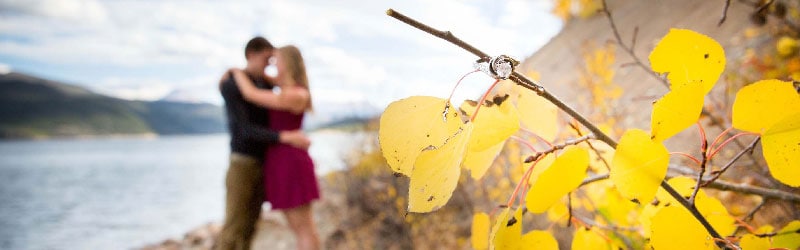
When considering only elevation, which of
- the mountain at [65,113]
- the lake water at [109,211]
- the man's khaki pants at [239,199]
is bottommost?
the mountain at [65,113]

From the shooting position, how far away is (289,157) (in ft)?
8.21

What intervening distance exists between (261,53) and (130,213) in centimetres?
1300

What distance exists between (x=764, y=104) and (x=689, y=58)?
70 mm

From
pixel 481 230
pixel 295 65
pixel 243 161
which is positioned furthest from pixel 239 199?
pixel 481 230

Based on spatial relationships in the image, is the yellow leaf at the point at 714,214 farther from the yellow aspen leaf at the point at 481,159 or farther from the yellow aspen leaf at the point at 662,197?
the yellow aspen leaf at the point at 481,159

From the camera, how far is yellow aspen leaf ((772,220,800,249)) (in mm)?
457

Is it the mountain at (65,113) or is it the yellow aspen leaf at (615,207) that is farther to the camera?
the mountain at (65,113)

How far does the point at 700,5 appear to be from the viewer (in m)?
6.62

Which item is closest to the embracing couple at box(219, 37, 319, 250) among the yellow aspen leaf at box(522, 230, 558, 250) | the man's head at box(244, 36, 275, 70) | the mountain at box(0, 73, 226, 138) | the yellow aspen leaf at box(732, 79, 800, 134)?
the man's head at box(244, 36, 275, 70)

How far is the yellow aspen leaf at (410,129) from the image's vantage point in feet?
1.14

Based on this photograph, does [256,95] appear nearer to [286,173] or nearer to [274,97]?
[274,97]

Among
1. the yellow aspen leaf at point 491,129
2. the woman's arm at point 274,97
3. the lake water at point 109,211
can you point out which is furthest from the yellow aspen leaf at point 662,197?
the lake water at point 109,211

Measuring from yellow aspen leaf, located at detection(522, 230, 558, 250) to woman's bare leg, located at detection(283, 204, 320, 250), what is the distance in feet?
7.40

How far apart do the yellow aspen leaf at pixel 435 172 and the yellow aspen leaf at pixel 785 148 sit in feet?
0.85
